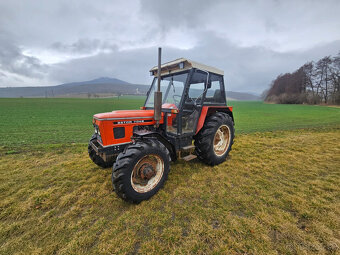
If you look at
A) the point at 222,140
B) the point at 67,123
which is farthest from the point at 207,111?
the point at 67,123

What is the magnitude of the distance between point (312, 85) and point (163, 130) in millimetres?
49148

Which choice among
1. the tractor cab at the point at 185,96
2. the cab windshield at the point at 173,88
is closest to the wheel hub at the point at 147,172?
the tractor cab at the point at 185,96

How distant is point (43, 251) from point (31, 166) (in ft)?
9.16

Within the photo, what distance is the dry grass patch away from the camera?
1.74 m

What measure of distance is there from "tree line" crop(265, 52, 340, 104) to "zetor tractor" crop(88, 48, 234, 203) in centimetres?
4154

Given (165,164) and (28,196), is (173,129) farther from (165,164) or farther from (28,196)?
(28,196)

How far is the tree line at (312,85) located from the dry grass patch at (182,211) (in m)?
41.6

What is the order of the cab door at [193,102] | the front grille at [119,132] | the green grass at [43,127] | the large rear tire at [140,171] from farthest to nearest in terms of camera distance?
the green grass at [43,127] < the cab door at [193,102] < the front grille at [119,132] < the large rear tire at [140,171]

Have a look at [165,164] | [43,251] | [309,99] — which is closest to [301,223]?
[165,164]

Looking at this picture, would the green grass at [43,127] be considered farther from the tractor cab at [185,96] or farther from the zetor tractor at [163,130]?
the tractor cab at [185,96]

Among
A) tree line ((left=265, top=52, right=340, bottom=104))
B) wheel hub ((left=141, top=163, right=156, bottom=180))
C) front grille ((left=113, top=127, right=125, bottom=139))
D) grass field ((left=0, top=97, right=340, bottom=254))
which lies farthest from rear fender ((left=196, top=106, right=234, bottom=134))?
tree line ((left=265, top=52, right=340, bottom=104))

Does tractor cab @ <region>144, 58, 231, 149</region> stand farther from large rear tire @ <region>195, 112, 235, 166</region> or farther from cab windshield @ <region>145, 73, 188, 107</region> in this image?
large rear tire @ <region>195, 112, 235, 166</region>

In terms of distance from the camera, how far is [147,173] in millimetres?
2576

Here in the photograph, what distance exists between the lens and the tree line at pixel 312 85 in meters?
31.0
